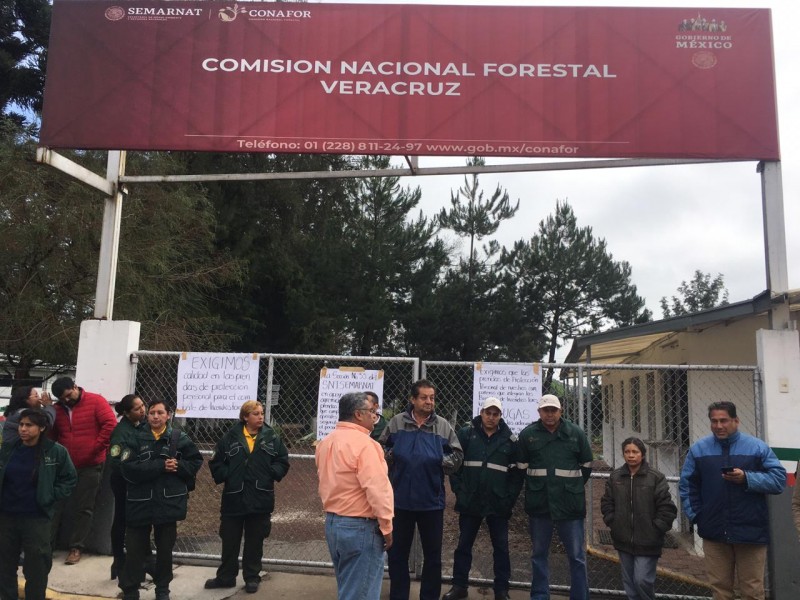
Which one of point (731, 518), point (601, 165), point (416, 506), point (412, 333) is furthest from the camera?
point (412, 333)

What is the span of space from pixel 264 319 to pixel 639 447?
21.4 m

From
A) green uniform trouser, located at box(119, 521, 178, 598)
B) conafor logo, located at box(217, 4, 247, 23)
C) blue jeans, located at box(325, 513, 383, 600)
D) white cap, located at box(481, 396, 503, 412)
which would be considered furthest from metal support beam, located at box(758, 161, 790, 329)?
conafor logo, located at box(217, 4, 247, 23)

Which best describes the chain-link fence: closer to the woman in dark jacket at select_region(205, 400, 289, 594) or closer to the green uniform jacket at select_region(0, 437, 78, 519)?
the woman in dark jacket at select_region(205, 400, 289, 594)

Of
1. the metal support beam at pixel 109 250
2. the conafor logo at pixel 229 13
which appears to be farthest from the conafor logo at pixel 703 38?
the metal support beam at pixel 109 250

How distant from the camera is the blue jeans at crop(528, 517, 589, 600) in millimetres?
5105

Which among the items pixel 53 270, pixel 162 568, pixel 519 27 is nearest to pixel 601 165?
pixel 519 27

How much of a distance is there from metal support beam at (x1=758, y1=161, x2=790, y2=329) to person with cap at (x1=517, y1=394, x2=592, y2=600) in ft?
7.26

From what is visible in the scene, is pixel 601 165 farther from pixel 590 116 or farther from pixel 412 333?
pixel 412 333

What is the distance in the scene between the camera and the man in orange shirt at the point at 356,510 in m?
3.89

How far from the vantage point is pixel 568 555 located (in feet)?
17.2

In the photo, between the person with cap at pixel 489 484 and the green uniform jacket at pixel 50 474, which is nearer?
the green uniform jacket at pixel 50 474

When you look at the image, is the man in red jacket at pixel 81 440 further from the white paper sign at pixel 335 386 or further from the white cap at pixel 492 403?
the white cap at pixel 492 403

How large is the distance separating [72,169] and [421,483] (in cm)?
479

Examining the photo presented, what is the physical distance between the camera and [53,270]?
1310 centimetres
